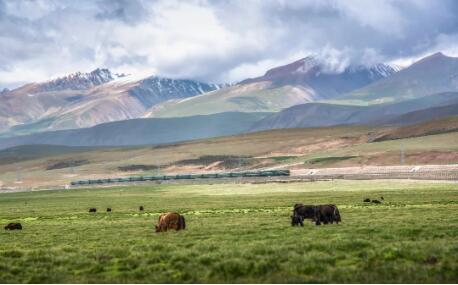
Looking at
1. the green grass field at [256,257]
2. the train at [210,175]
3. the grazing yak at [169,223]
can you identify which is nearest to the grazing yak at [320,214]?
the green grass field at [256,257]

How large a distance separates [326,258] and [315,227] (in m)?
11.7

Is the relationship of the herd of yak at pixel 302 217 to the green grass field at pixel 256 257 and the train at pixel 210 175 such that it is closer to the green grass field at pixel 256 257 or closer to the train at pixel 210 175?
the green grass field at pixel 256 257

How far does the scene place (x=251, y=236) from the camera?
28.4m

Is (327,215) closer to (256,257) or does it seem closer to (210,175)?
(256,257)

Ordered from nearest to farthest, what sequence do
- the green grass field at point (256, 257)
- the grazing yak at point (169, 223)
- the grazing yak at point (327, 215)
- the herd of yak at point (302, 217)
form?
the green grass field at point (256, 257), the grazing yak at point (169, 223), the herd of yak at point (302, 217), the grazing yak at point (327, 215)

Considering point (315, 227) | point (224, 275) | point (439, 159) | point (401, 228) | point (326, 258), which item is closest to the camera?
point (224, 275)

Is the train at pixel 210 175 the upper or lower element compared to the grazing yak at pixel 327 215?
upper

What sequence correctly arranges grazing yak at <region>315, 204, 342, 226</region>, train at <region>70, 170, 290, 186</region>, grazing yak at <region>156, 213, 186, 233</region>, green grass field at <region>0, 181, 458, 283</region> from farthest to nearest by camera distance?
train at <region>70, 170, 290, 186</region>
grazing yak at <region>315, 204, 342, 226</region>
grazing yak at <region>156, 213, 186, 233</region>
green grass field at <region>0, 181, 458, 283</region>

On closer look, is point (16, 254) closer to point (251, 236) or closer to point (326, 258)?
point (251, 236)

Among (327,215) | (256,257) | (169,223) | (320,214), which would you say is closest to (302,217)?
(320,214)

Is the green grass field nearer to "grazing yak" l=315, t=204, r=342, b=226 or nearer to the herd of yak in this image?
the herd of yak

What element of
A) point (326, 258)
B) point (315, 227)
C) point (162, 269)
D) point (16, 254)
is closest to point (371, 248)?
point (326, 258)

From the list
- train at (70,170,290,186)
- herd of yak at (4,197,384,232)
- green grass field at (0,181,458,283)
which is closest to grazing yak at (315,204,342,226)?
herd of yak at (4,197,384,232)

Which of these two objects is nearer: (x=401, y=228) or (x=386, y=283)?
(x=386, y=283)
